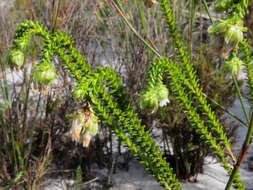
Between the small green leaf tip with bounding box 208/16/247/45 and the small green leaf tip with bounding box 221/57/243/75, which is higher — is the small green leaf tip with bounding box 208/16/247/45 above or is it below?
above

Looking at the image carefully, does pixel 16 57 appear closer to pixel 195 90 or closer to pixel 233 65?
pixel 195 90

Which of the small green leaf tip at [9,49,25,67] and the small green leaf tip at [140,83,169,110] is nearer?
the small green leaf tip at [140,83,169,110]

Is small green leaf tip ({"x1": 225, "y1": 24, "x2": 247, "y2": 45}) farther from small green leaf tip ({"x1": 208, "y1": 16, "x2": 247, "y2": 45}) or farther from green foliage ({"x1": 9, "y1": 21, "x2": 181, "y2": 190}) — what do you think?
green foliage ({"x1": 9, "y1": 21, "x2": 181, "y2": 190})

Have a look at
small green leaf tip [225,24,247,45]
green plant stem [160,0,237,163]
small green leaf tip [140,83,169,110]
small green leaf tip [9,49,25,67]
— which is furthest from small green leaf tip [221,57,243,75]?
small green leaf tip [9,49,25,67]

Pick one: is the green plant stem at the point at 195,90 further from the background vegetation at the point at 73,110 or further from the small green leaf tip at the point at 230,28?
the background vegetation at the point at 73,110

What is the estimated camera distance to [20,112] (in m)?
2.49

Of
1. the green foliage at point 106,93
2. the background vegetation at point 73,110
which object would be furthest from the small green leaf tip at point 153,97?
the background vegetation at point 73,110

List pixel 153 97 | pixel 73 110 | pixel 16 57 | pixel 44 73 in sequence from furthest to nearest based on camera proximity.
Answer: pixel 73 110, pixel 16 57, pixel 44 73, pixel 153 97

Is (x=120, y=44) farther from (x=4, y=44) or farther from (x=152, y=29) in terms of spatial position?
(x=4, y=44)

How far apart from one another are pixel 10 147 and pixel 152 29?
1.38 meters

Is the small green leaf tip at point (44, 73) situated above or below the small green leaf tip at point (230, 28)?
below

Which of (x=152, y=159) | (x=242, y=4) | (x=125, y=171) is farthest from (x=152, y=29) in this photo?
(x=242, y=4)

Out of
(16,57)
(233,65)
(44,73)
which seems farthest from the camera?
(233,65)

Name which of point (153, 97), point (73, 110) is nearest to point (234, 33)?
point (153, 97)
